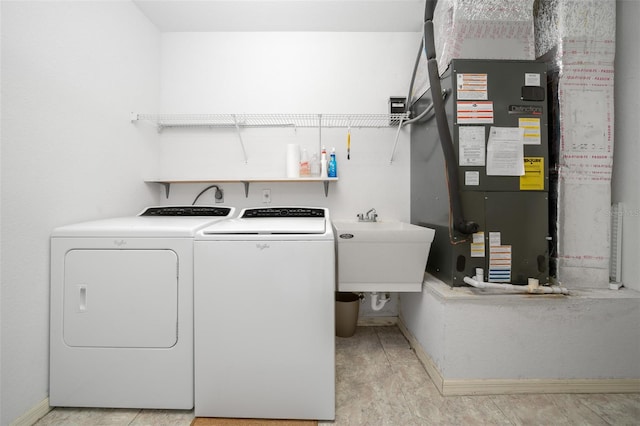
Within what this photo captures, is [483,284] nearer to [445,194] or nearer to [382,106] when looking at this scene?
[445,194]

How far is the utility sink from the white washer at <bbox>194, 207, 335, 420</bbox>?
0.40 metres

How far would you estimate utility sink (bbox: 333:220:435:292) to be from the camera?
1.70 metres

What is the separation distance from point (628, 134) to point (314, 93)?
2.17 metres

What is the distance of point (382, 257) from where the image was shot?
1.76 m

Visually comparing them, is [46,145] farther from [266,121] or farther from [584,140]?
[584,140]

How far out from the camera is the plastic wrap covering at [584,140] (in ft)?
5.47

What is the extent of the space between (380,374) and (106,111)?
8.25ft

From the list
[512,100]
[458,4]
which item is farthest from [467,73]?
[458,4]

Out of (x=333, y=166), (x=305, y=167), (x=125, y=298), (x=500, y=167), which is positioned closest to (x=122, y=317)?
(x=125, y=298)

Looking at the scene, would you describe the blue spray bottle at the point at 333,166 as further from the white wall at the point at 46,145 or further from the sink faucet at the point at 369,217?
the white wall at the point at 46,145

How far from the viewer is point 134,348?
1418 mm

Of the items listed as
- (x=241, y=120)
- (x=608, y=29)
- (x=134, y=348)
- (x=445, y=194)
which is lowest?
(x=134, y=348)

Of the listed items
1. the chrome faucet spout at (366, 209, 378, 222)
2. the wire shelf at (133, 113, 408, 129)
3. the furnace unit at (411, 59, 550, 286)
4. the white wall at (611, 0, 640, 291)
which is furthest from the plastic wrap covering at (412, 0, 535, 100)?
the chrome faucet spout at (366, 209, 378, 222)

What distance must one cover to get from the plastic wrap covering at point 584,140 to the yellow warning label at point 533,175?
149 mm
